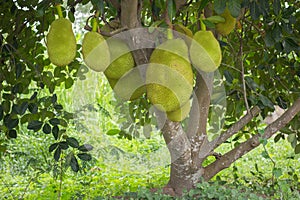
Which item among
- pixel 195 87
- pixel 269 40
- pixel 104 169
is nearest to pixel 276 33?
pixel 269 40

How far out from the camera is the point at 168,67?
3.78 feet

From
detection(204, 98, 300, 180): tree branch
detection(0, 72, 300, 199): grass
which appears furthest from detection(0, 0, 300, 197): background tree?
detection(0, 72, 300, 199): grass

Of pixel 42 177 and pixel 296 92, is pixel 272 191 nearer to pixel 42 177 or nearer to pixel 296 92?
pixel 296 92

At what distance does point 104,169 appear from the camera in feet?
12.3

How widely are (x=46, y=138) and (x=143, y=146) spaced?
896 millimetres

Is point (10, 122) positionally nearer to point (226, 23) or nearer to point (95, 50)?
point (95, 50)

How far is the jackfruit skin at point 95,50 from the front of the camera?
118 centimetres

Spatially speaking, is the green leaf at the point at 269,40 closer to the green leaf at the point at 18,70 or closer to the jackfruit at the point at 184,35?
the jackfruit at the point at 184,35

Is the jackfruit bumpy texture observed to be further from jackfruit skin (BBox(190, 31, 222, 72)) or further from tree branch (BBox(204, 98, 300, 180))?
tree branch (BBox(204, 98, 300, 180))

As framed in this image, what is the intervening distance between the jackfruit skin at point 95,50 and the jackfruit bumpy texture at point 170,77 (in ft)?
0.39

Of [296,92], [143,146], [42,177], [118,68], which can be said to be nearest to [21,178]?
[42,177]

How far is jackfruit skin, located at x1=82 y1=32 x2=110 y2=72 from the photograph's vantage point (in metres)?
1.18

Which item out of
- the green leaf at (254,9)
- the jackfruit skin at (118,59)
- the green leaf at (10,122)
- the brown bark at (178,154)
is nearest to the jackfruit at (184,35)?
the jackfruit skin at (118,59)

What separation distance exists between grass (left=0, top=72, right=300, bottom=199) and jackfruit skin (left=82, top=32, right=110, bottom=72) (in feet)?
2.16
